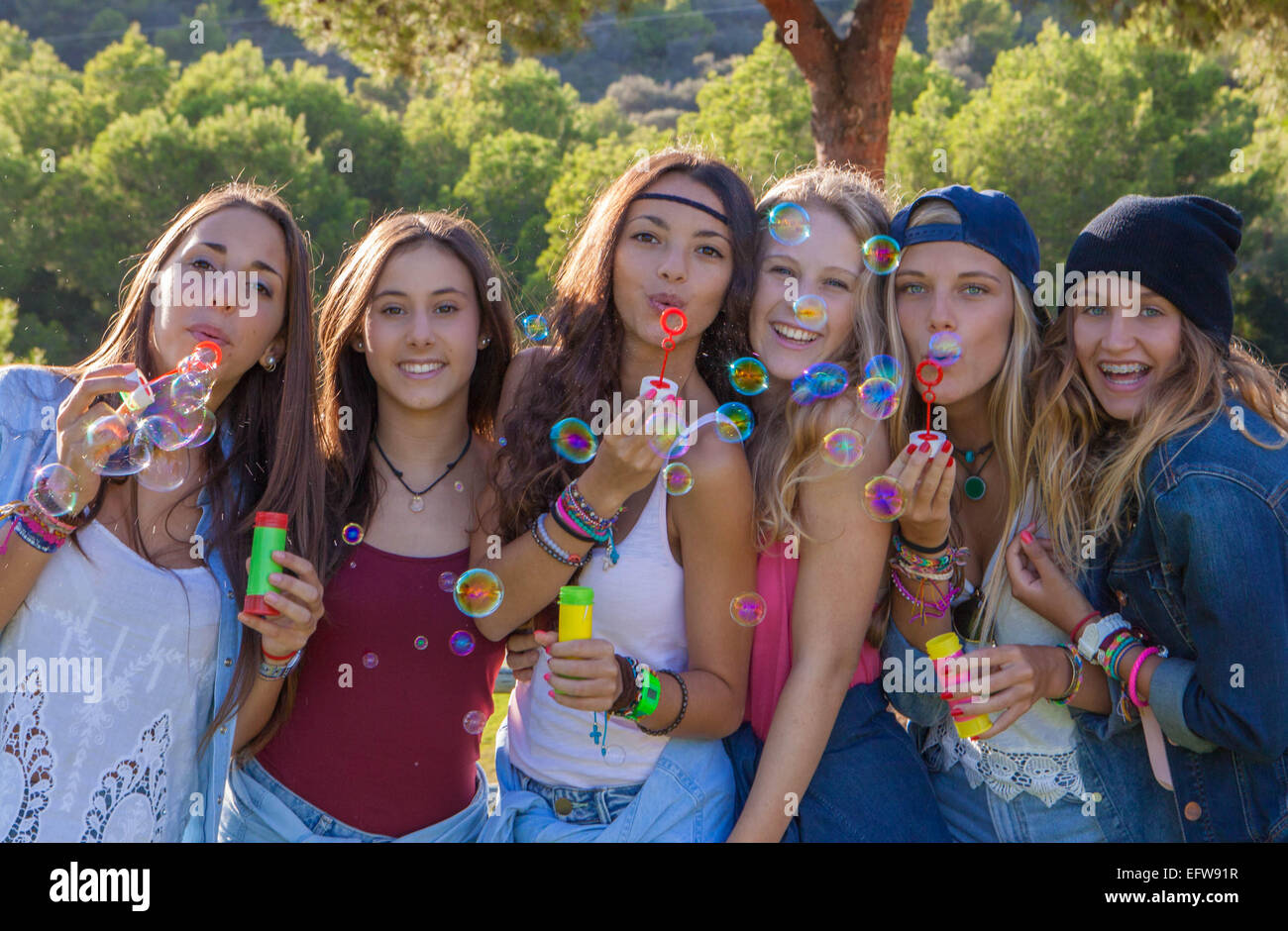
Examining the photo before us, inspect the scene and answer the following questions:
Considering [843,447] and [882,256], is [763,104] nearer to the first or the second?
[882,256]

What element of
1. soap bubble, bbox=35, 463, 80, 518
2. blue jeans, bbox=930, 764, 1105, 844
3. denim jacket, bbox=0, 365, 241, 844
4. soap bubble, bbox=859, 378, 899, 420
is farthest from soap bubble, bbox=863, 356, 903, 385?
soap bubble, bbox=35, 463, 80, 518

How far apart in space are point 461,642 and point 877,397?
3.22 feet

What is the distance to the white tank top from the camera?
2242 mm

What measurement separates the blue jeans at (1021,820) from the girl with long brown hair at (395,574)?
100 cm

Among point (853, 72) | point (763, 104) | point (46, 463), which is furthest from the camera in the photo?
point (763, 104)

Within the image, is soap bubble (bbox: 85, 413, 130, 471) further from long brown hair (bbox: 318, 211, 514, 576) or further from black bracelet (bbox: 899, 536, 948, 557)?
black bracelet (bbox: 899, 536, 948, 557)

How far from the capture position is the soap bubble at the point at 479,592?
224 centimetres

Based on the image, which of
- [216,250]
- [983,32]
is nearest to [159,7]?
[983,32]

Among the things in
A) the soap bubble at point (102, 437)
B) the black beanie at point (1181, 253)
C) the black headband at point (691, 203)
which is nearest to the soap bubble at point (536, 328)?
the black headband at point (691, 203)

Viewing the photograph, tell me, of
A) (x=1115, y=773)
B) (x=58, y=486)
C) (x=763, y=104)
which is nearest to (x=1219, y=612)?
(x=1115, y=773)

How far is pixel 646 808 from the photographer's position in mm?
2162

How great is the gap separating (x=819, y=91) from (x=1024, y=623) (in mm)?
6262

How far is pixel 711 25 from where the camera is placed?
4612 cm

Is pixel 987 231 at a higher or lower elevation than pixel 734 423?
higher
